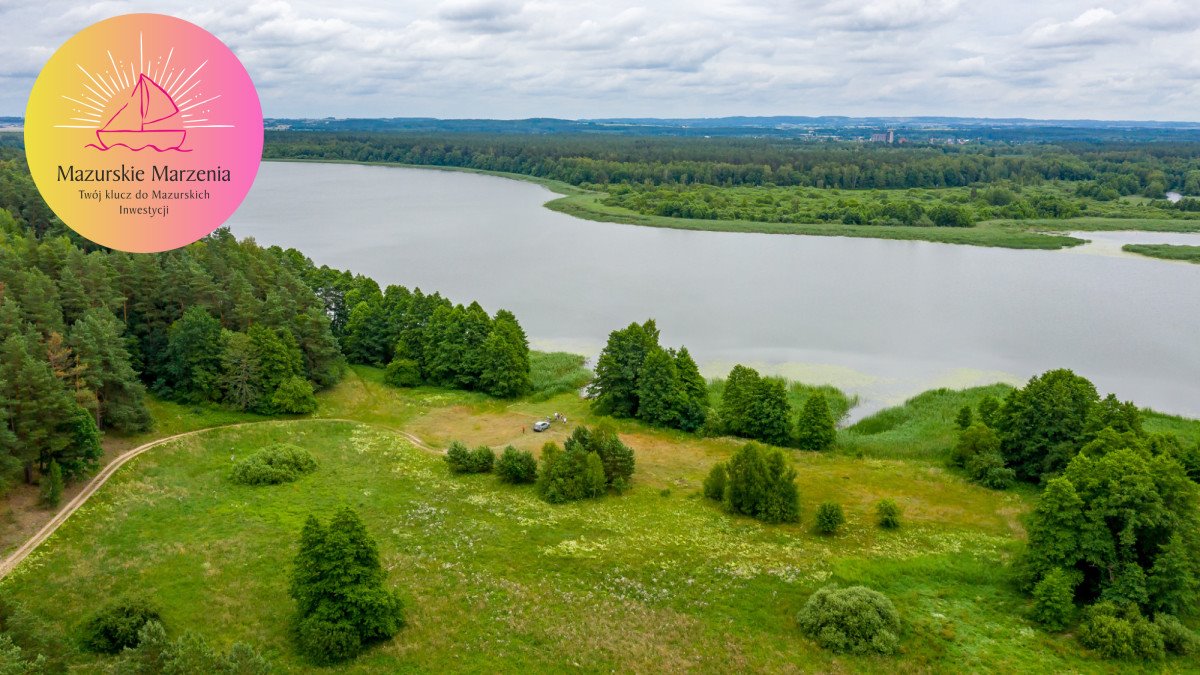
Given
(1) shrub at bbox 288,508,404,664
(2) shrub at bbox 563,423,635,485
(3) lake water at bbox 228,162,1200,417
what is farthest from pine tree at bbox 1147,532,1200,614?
(1) shrub at bbox 288,508,404,664

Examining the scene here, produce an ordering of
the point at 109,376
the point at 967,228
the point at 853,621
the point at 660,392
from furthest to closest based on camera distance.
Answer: the point at 967,228 → the point at 660,392 → the point at 109,376 → the point at 853,621

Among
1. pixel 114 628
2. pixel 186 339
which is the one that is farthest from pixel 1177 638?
pixel 186 339

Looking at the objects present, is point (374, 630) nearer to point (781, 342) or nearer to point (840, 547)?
point (840, 547)

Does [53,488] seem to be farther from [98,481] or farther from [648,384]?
[648,384]

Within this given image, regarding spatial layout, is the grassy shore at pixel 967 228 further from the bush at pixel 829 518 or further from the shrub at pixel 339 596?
the shrub at pixel 339 596

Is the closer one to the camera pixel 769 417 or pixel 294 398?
pixel 769 417

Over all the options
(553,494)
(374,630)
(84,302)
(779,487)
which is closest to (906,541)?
(779,487)
